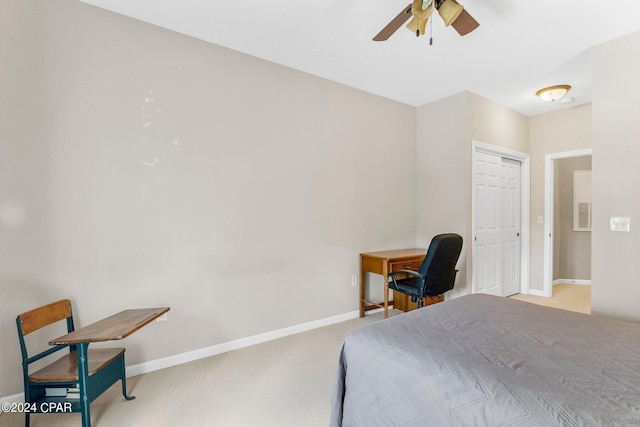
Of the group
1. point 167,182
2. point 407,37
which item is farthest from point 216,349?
point 407,37

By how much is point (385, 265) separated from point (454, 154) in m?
1.66

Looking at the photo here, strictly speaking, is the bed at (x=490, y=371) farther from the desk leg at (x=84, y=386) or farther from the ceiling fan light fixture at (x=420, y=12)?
the ceiling fan light fixture at (x=420, y=12)

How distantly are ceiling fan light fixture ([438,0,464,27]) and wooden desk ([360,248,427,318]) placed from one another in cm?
212

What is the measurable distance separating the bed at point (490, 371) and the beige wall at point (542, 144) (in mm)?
3101

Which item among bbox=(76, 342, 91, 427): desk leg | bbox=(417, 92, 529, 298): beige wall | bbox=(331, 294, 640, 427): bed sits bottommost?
bbox=(76, 342, 91, 427): desk leg

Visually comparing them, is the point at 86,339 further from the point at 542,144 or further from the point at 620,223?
the point at 542,144

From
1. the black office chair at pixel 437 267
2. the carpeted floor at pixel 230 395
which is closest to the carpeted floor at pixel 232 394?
the carpeted floor at pixel 230 395

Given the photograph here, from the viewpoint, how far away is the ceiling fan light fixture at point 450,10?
1.65 metres

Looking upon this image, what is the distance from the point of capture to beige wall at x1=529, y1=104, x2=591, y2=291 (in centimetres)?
391

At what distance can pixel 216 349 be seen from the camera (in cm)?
258

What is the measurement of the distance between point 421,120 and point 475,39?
5.18 ft

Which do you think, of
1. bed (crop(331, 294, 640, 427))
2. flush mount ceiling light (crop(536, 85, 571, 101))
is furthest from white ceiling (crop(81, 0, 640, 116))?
bed (crop(331, 294, 640, 427))

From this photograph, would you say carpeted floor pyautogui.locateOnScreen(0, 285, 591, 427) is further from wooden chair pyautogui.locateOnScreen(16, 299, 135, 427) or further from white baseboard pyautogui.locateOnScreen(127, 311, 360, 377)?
wooden chair pyautogui.locateOnScreen(16, 299, 135, 427)

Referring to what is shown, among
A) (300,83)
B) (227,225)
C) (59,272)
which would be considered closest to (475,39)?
(300,83)
